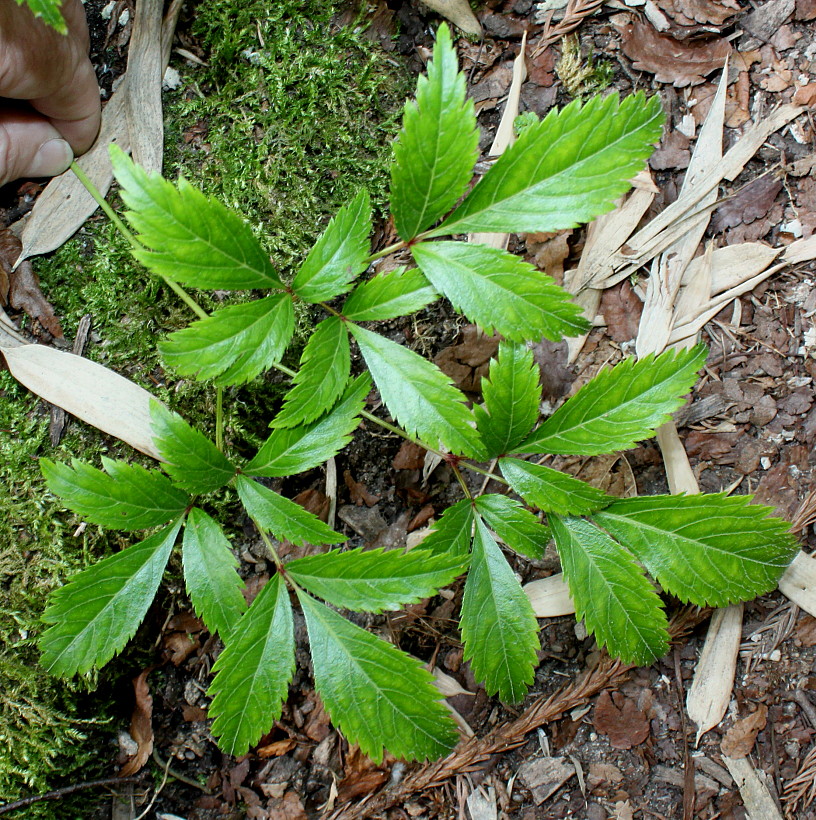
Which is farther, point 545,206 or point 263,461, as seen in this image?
point 263,461

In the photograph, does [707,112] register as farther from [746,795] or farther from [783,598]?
[746,795]

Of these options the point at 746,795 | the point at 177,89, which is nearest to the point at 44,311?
the point at 177,89

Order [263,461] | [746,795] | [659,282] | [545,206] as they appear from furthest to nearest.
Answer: [659,282], [746,795], [263,461], [545,206]

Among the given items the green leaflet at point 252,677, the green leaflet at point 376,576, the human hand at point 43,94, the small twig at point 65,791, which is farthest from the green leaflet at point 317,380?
the small twig at point 65,791

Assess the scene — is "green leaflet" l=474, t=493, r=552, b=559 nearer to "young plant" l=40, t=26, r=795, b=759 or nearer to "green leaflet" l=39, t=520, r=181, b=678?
"young plant" l=40, t=26, r=795, b=759

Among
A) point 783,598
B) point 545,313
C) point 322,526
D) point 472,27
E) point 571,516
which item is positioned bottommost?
point 783,598

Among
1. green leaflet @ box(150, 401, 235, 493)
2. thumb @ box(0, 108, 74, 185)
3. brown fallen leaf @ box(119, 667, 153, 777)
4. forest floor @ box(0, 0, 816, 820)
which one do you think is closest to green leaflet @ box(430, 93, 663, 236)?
forest floor @ box(0, 0, 816, 820)

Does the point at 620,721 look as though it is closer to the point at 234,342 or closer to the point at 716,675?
the point at 716,675

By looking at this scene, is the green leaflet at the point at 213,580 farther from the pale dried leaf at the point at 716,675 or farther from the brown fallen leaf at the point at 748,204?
the brown fallen leaf at the point at 748,204
